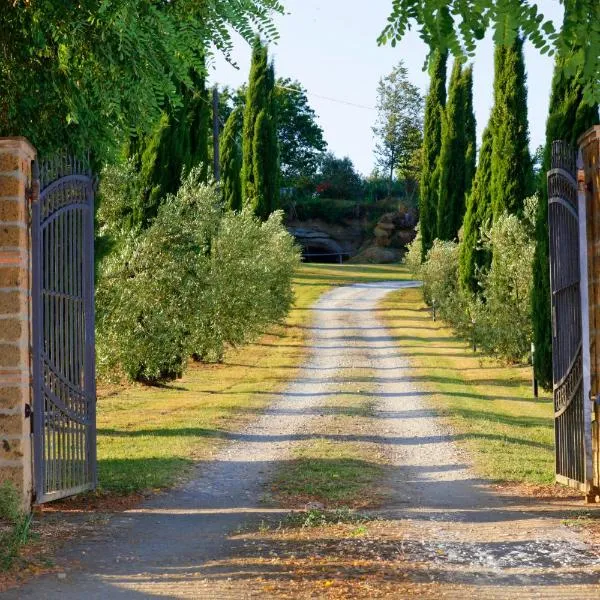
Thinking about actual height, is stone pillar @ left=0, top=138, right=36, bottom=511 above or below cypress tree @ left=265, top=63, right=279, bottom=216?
below

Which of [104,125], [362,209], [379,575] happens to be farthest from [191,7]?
[362,209]

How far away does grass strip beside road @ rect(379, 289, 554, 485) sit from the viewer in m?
10.9

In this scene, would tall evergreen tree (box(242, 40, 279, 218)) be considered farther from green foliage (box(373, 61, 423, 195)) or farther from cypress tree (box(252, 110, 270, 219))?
green foliage (box(373, 61, 423, 195))

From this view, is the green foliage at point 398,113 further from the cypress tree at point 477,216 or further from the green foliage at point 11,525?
the green foliage at point 11,525

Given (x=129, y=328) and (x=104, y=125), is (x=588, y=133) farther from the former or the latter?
(x=129, y=328)

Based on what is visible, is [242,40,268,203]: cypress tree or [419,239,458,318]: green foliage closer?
[419,239,458,318]: green foliage

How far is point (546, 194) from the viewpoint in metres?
18.7

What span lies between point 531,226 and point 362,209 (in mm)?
36221

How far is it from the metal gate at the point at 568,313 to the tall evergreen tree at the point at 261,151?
28.4 meters

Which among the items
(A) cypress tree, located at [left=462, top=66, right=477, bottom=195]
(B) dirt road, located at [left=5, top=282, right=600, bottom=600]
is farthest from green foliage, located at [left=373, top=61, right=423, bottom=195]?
(B) dirt road, located at [left=5, top=282, right=600, bottom=600]

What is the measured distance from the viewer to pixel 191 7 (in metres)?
8.58

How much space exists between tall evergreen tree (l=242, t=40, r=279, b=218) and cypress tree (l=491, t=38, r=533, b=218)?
12.8 metres

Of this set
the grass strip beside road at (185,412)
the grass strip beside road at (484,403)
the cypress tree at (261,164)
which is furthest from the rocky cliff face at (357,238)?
the grass strip beside road at (185,412)

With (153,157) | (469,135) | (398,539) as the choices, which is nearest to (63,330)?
(398,539)
